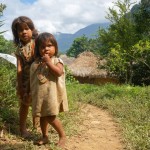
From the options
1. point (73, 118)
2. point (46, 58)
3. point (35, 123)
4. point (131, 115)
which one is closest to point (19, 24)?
point (46, 58)

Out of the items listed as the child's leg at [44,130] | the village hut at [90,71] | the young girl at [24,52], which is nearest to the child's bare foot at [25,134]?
the young girl at [24,52]

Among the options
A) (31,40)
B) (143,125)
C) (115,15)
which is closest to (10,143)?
(31,40)

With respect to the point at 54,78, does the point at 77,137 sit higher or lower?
lower

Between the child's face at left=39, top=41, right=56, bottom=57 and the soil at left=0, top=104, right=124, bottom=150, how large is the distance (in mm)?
1063

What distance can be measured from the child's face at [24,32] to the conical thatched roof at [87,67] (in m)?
19.4

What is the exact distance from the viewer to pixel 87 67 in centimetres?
2559

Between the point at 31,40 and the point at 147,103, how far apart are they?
139 inches

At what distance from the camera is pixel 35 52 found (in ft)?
12.8

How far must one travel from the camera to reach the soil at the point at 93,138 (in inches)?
159

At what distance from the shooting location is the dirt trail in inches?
168

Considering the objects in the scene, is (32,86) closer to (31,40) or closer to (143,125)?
(31,40)

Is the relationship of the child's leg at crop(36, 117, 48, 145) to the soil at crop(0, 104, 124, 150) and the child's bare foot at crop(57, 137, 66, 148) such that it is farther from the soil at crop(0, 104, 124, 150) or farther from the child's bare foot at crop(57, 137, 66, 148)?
the child's bare foot at crop(57, 137, 66, 148)

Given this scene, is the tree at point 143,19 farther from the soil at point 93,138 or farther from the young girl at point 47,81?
the young girl at point 47,81

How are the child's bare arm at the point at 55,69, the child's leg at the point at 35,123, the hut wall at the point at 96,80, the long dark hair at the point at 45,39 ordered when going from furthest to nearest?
the hut wall at the point at 96,80, the child's leg at the point at 35,123, the long dark hair at the point at 45,39, the child's bare arm at the point at 55,69
